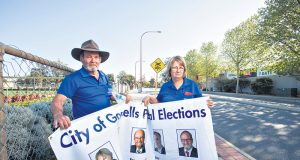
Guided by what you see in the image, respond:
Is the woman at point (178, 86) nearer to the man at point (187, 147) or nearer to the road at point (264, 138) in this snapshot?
the man at point (187, 147)

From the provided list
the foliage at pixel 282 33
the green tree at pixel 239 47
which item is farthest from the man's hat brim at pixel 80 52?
the green tree at pixel 239 47

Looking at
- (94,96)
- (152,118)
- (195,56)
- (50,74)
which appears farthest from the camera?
(195,56)

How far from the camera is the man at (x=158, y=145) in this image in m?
2.75

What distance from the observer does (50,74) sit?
13.4 ft

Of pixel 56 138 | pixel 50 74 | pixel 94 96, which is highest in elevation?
pixel 50 74

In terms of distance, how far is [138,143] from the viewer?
266cm

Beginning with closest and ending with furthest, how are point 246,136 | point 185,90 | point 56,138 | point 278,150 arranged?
point 56,138 → point 185,90 → point 278,150 → point 246,136

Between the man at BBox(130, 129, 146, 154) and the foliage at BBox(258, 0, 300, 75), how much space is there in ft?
83.2

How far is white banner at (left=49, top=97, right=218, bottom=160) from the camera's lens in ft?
7.62

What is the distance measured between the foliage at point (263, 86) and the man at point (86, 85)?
3783 cm

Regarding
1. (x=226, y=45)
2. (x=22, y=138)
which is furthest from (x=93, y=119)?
(x=226, y=45)

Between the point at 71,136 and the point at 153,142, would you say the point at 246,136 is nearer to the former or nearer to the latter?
the point at 153,142

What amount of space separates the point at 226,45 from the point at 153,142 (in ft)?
142

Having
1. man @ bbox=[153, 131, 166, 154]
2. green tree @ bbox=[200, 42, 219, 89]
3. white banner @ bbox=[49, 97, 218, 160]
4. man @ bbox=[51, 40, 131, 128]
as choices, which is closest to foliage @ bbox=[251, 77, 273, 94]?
green tree @ bbox=[200, 42, 219, 89]
